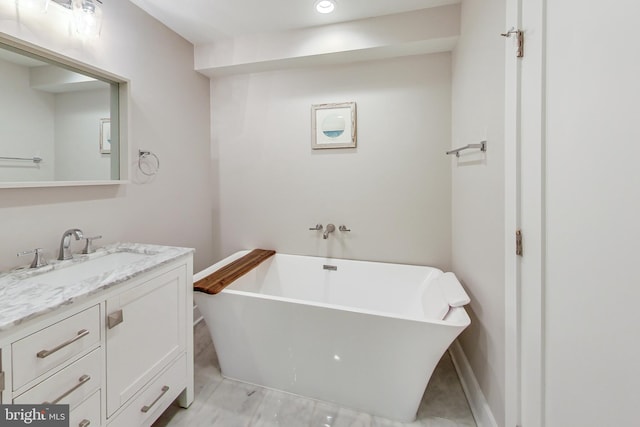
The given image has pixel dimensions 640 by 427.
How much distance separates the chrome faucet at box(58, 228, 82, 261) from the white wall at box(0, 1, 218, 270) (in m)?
0.06

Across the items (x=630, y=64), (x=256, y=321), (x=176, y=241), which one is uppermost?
(x=630, y=64)

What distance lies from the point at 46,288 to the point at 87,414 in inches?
20.5

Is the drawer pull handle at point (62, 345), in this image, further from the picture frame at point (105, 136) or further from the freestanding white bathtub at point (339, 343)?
the picture frame at point (105, 136)

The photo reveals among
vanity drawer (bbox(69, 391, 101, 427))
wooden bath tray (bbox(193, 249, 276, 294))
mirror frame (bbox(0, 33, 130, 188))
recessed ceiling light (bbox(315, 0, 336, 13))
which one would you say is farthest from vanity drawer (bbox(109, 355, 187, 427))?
recessed ceiling light (bbox(315, 0, 336, 13))

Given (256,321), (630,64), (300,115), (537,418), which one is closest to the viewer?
(630,64)

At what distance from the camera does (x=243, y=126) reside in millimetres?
2664

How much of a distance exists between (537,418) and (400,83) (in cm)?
230

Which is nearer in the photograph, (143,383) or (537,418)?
(537,418)


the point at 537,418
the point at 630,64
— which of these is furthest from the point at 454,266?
the point at 630,64

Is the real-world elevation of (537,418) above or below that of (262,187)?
below

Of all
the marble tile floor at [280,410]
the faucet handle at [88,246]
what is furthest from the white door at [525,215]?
the faucet handle at [88,246]

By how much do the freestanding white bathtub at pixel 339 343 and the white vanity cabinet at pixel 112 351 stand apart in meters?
0.29

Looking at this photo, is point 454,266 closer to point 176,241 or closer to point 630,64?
point 630,64

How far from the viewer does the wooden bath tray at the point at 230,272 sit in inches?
67.8
